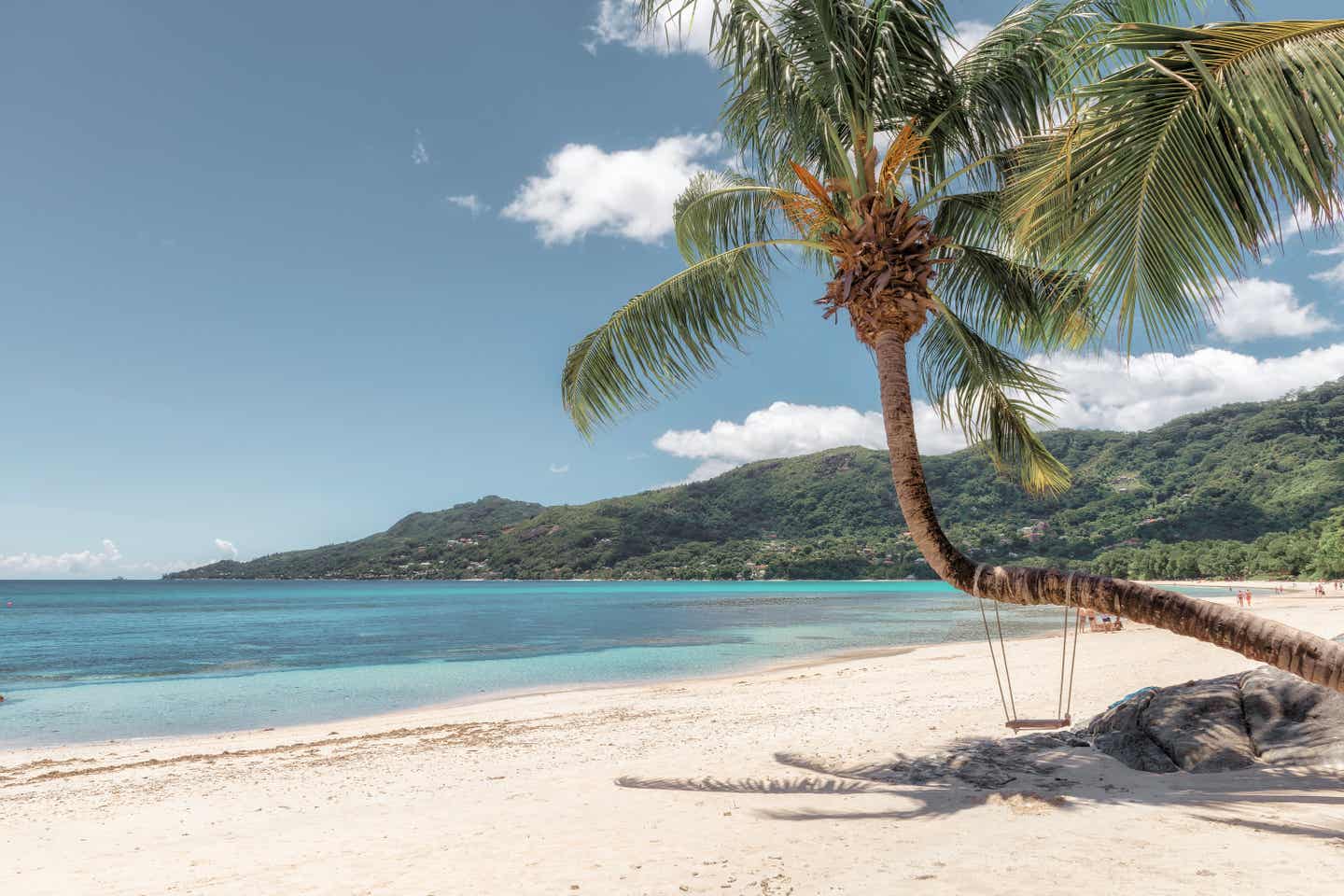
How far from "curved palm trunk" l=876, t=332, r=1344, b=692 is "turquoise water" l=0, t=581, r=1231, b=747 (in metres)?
13.3

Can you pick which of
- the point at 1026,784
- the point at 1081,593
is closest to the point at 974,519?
the point at 1026,784

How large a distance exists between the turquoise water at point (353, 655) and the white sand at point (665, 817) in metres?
4.88

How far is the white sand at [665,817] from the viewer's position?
3971 mm

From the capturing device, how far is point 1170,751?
5.92 m

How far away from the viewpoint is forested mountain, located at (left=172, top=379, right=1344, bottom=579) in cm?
6178

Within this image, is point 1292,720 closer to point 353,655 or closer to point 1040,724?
point 1040,724

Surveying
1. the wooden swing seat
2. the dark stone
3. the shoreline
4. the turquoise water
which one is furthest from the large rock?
the turquoise water

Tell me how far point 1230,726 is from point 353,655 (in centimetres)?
2695

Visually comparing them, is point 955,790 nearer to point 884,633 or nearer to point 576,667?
point 576,667

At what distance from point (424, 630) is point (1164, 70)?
39.0 metres

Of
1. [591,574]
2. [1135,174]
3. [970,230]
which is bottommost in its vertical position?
[591,574]

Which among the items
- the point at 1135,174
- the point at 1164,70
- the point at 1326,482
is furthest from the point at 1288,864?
the point at 1326,482

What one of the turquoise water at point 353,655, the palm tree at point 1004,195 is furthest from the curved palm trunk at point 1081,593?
the turquoise water at point 353,655

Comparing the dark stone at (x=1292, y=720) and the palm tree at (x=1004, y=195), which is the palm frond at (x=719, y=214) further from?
the dark stone at (x=1292, y=720)
